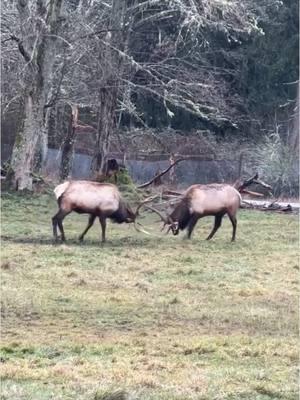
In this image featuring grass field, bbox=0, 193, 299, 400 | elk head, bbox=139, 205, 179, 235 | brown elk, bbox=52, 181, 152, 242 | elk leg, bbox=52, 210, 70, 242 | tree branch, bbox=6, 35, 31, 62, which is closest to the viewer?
grass field, bbox=0, 193, 299, 400

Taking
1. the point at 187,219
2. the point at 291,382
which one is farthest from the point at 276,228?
the point at 291,382

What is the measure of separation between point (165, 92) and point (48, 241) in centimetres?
807

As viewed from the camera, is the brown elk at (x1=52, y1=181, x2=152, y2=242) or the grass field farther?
the brown elk at (x1=52, y1=181, x2=152, y2=242)

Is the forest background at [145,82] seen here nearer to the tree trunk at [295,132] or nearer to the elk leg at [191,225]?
the tree trunk at [295,132]

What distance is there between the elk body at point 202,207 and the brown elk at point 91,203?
0.73 m

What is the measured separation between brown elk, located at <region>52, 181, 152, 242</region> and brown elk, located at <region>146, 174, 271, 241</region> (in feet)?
1.89

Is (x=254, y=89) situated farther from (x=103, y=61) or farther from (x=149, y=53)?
(x=103, y=61)

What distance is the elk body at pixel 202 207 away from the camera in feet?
51.3

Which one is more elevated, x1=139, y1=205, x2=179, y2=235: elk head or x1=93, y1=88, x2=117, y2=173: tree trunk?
x1=93, y1=88, x2=117, y2=173: tree trunk

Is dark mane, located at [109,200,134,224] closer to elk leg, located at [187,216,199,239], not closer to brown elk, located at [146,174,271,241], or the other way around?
brown elk, located at [146,174,271,241]

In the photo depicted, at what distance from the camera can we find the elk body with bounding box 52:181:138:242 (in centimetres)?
1465

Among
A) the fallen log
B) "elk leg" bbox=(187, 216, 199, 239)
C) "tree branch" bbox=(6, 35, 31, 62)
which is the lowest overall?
the fallen log

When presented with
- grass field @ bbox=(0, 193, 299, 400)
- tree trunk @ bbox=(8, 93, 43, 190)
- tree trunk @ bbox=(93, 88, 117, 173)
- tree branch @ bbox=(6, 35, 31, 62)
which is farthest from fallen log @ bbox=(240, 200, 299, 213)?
grass field @ bbox=(0, 193, 299, 400)

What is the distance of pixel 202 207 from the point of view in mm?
15820
